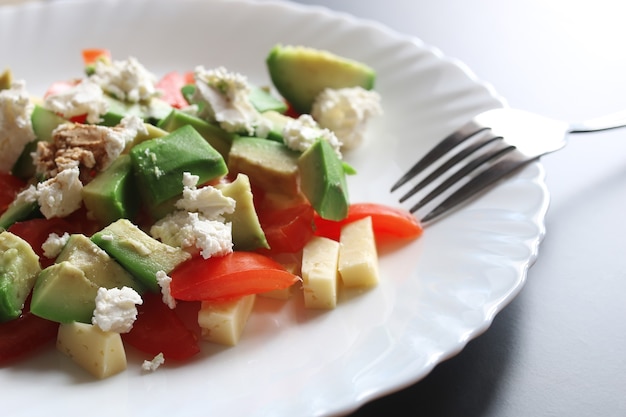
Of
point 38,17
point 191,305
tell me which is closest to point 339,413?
point 191,305

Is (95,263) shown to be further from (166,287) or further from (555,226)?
(555,226)

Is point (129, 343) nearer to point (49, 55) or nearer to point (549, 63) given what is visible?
point (49, 55)

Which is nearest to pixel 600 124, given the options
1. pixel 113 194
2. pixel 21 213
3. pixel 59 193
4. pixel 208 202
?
pixel 208 202

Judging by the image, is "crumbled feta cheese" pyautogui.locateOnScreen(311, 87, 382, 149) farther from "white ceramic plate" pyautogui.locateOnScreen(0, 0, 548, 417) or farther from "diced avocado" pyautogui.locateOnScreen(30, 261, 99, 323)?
"diced avocado" pyautogui.locateOnScreen(30, 261, 99, 323)

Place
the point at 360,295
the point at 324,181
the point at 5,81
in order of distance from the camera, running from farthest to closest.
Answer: the point at 5,81 < the point at 324,181 < the point at 360,295

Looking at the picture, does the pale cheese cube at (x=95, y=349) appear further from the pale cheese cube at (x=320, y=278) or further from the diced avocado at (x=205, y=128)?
the diced avocado at (x=205, y=128)

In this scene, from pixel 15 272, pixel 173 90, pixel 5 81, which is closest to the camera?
pixel 15 272
